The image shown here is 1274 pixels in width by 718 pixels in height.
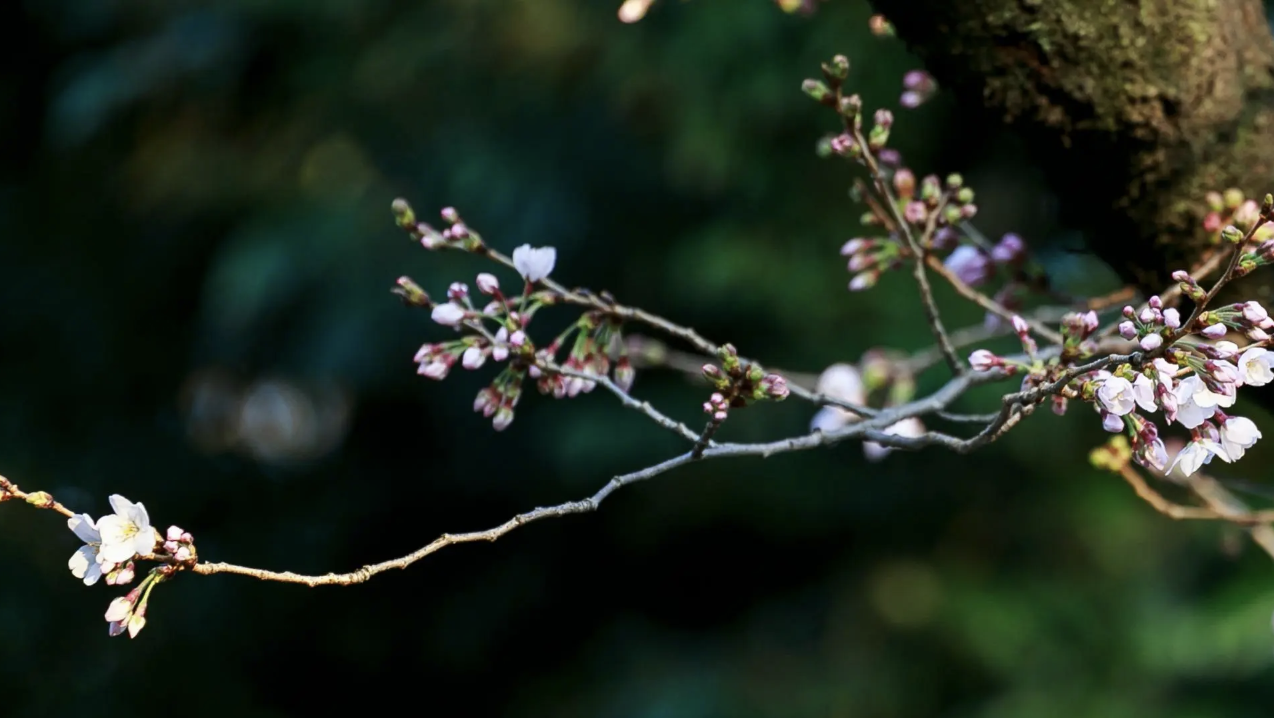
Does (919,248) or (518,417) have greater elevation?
(919,248)

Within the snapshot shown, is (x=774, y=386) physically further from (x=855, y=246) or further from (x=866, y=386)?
(x=866, y=386)

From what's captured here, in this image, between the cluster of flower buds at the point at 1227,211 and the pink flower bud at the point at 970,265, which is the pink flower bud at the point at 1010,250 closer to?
the pink flower bud at the point at 970,265

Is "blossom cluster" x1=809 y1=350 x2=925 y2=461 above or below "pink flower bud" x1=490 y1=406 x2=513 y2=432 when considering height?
below

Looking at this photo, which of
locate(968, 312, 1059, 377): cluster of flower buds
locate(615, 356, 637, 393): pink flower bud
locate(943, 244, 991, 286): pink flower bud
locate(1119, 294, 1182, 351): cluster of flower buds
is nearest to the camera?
locate(1119, 294, 1182, 351): cluster of flower buds

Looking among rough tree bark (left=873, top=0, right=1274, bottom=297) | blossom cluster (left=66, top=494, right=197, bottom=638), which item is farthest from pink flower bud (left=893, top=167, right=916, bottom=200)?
blossom cluster (left=66, top=494, right=197, bottom=638)

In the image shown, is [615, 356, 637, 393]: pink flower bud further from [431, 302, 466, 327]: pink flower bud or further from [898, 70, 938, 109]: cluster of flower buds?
[898, 70, 938, 109]: cluster of flower buds

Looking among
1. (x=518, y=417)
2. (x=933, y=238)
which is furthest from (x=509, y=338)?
(x=518, y=417)
